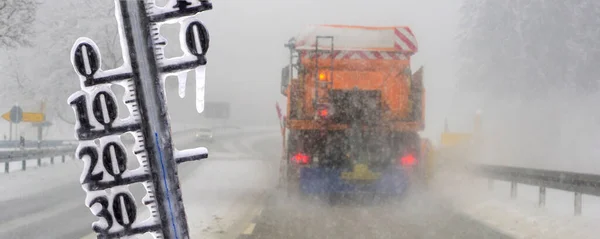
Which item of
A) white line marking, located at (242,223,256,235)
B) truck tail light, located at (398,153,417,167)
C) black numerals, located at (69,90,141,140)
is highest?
black numerals, located at (69,90,141,140)

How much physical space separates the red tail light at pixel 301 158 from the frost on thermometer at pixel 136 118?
36.4 feet

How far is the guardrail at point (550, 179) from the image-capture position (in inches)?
447

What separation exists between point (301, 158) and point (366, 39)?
2.79 metres

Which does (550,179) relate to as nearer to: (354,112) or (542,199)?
(542,199)

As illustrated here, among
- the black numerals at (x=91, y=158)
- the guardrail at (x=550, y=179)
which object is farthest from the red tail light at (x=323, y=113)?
the black numerals at (x=91, y=158)

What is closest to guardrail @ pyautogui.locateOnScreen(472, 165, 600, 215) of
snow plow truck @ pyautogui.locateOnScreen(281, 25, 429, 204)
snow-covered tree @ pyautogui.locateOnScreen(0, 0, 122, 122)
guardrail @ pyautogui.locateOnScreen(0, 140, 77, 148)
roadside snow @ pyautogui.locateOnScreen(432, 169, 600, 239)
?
roadside snow @ pyautogui.locateOnScreen(432, 169, 600, 239)

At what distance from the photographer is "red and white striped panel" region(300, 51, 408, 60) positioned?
45.4 ft

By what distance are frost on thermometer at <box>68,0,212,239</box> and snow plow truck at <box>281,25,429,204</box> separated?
1105 centimetres

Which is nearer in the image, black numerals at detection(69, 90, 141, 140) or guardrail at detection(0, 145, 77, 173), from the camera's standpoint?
black numerals at detection(69, 90, 141, 140)

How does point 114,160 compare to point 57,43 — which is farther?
point 57,43

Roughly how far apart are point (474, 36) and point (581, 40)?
18.2 ft

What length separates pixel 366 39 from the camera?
13.9 metres

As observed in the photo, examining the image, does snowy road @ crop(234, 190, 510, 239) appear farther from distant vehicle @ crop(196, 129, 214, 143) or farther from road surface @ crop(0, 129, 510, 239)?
distant vehicle @ crop(196, 129, 214, 143)

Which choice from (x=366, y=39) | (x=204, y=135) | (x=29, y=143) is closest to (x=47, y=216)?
(x=366, y=39)
